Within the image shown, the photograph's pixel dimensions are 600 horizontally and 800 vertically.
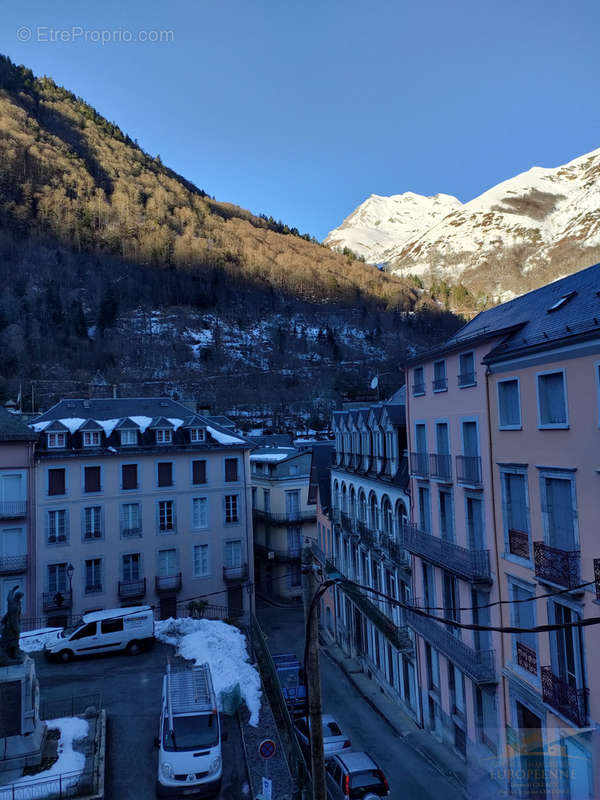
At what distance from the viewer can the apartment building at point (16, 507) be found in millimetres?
30641

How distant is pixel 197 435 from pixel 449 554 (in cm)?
2248

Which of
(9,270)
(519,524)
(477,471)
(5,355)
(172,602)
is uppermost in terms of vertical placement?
(9,270)

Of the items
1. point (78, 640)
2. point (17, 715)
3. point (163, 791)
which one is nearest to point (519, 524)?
point (163, 791)

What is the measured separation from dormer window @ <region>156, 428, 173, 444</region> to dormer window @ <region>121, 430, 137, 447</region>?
148cm

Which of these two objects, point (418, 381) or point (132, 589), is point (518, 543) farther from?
point (132, 589)

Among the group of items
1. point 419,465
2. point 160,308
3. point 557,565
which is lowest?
point 557,565

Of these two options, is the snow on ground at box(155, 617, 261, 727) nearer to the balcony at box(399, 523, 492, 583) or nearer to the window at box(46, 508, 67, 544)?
the balcony at box(399, 523, 492, 583)

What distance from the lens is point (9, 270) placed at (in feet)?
483

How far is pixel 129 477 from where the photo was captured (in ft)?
113

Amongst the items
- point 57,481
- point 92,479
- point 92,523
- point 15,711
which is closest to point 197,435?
point 92,479

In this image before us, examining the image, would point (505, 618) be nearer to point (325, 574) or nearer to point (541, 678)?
point (541, 678)

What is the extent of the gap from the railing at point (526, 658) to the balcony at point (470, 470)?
15.3 feet

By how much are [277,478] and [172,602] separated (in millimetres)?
12090

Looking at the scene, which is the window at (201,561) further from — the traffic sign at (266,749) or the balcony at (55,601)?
the traffic sign at (266,749)
